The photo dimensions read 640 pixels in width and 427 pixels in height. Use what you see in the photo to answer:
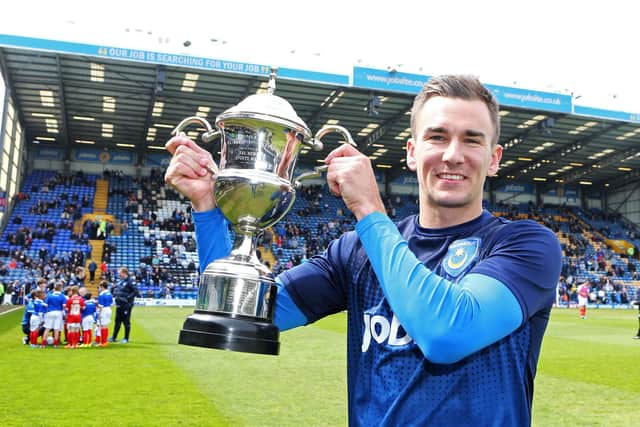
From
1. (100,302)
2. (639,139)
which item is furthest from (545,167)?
(100,302)

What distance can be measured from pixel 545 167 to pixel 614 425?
37536 mm

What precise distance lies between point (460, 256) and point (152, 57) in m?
22.8

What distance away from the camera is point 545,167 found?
4138 centimetres

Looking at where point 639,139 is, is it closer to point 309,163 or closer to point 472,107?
point 309,163

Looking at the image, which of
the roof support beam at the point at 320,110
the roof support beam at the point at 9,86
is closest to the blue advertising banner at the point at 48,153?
the roof support beam at the point at 9,86

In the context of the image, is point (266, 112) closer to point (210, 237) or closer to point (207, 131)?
point (207, 131)

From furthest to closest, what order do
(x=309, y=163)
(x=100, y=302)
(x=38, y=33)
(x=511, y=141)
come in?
(x=309, y=163) → (x=511, y=141) → (x=38, y=33) → (x=100, y=302)

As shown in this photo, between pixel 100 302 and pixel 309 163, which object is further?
pixel 309 163

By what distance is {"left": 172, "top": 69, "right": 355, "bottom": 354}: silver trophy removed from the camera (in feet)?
5.82

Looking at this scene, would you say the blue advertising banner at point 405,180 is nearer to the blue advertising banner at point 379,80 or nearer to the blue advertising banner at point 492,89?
the blue advertising banner at point 492,89

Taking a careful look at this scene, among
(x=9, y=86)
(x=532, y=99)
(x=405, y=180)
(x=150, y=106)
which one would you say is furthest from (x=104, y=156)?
(x=532, y=99)

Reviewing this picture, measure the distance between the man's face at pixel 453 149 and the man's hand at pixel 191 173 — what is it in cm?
73

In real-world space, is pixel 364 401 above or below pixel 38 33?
below

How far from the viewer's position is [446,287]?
1522mm
